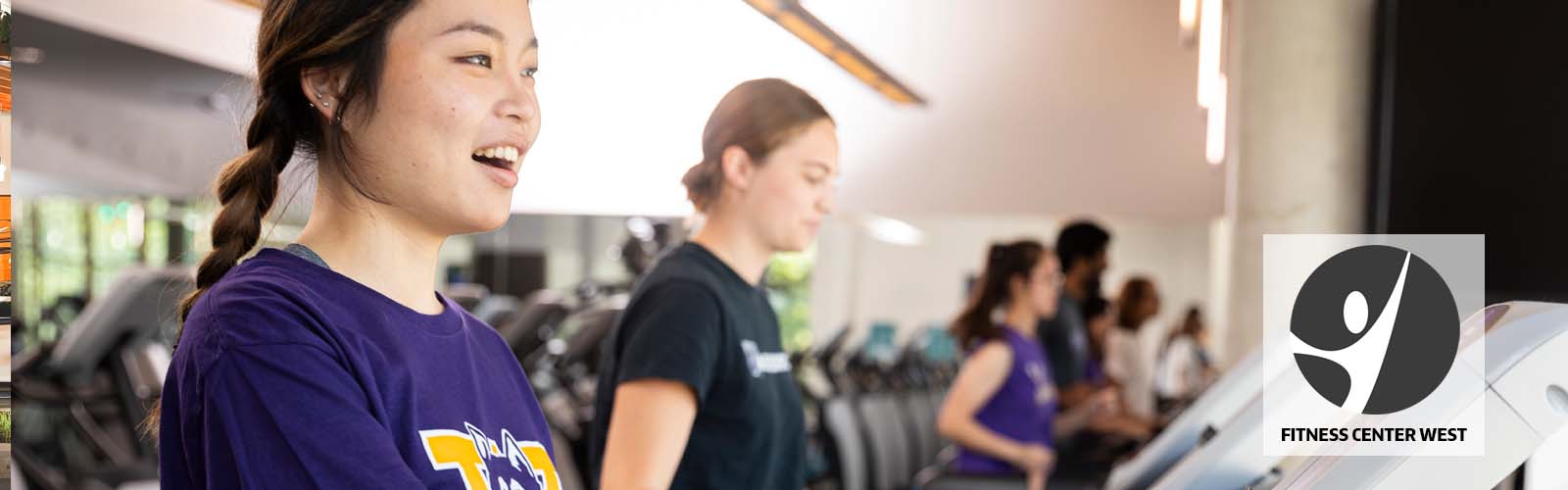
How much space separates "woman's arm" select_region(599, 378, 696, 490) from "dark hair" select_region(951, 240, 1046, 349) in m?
2.13

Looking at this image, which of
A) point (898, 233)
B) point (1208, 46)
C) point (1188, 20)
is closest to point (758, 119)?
point (1208, 46)

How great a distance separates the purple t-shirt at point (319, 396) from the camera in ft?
2.68

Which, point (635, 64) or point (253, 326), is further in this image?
point (635, 64)

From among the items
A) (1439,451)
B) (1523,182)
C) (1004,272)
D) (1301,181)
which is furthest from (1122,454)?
(1439,451)

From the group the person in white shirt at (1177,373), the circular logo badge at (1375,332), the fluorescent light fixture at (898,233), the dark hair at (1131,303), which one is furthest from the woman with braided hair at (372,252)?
the fluorescent light fixture at (898,233)

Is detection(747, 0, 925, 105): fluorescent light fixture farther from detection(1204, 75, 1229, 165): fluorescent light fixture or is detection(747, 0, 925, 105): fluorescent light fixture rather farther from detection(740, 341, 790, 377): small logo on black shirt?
detection(1204, 75, 1229, 165): fluorescent light fixture

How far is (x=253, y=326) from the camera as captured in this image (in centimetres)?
83

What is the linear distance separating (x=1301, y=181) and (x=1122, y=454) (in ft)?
7.06

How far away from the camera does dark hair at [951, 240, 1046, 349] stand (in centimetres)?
360

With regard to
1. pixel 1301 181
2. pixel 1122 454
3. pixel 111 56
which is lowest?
pixel 1122 454

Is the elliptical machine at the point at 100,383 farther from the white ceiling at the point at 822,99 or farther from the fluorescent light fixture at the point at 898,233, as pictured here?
the fluorescent light fixture at the point at 898,233

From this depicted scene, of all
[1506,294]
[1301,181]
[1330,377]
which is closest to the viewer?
[1330,377]

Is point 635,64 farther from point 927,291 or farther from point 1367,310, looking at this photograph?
point 927,291

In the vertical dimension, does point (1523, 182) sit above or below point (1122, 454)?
above
